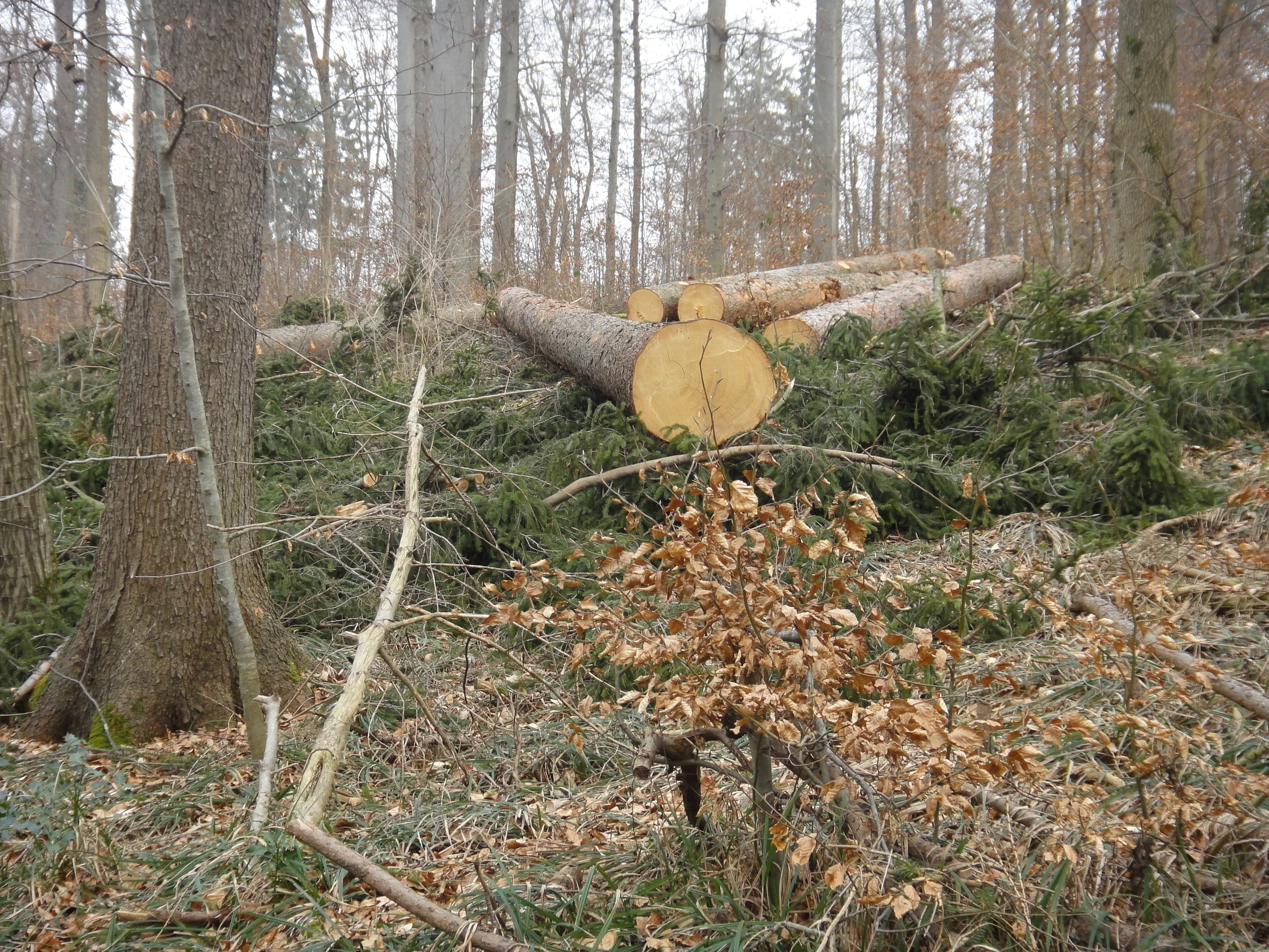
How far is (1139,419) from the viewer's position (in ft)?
16.1

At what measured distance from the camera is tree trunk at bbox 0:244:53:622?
13.8 ft

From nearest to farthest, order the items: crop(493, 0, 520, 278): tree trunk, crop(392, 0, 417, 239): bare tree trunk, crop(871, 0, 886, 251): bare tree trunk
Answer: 1. crop(392, 0, 417, 239): bare tree trunk
2. crop(493, 0, 520, 278): tree trunk
3. crop(871, 0, 886, 251): bare tree trunk

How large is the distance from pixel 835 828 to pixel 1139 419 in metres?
3.92

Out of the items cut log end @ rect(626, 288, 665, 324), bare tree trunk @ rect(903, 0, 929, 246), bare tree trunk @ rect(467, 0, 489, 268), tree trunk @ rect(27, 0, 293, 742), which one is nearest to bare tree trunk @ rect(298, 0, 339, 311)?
bare tree trunk @ rect(467, 0, 489, 268)

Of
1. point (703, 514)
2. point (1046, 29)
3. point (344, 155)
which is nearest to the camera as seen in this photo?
point (703, 514)

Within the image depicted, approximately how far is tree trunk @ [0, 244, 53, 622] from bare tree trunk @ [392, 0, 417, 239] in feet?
16.7

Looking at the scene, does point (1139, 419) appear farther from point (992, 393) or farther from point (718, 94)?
point (718, 94)

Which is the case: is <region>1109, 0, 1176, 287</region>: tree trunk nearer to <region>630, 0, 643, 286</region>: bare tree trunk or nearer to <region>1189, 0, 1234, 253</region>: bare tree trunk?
<region>1189, 0, 1234, 253</region>: bare tree trunk

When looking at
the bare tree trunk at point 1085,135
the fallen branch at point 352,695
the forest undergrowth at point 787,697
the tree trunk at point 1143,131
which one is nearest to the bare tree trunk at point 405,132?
the forest undergrowth at point 787,697

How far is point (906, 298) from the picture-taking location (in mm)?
8320

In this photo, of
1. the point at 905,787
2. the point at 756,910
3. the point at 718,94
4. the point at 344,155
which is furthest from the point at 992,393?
the point at 344,155

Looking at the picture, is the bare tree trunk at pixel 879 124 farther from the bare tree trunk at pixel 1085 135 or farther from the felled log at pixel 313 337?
the felled log at pixel 313 337

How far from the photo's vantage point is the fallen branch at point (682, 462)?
4883mm

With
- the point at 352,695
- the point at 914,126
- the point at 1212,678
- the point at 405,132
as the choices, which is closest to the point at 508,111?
the point at 405,132
